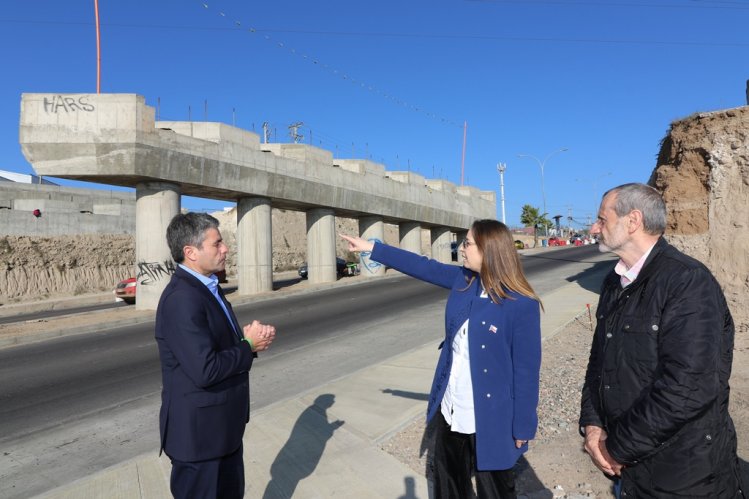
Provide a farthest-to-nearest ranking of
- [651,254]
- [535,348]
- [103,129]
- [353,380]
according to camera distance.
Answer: [103,129], [353,380], [535,348], [651,254]

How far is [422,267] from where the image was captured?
3531 millimetres

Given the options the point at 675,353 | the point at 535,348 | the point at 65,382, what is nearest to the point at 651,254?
the point at 675,353

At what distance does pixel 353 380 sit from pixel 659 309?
17.6ft

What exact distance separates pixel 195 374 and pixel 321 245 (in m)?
23.2

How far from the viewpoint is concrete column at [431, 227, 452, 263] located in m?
36.5

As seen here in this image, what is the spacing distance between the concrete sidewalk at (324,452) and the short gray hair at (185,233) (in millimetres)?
2188

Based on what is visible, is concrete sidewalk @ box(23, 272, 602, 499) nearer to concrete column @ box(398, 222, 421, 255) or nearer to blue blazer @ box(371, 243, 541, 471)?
blue blazer @ box(371, 243, 541, 471)

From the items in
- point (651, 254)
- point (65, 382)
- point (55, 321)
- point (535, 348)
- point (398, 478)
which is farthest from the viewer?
point (55, 321)

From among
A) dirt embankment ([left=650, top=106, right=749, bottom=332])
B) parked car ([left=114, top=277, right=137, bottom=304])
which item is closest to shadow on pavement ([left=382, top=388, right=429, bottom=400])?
dirt embankment ([left=650, top=106, right=749, bottom=332])

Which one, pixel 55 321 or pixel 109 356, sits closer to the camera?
pixel 109 356

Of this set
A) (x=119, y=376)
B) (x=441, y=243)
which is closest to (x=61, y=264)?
(x=441, y=243)

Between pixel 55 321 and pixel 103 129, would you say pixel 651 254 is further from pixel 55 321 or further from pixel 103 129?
pixel 103 129

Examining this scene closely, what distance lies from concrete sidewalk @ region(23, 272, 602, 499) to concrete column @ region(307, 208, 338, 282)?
18310mm

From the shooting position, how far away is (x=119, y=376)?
7.98 metres
